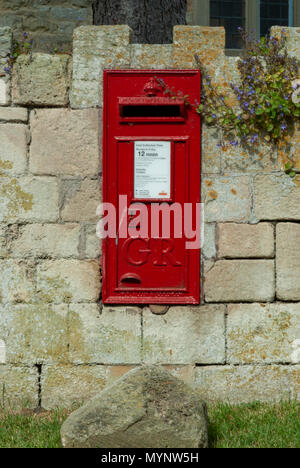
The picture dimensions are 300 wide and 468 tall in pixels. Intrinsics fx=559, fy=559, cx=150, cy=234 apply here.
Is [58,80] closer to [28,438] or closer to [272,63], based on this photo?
[272,63]

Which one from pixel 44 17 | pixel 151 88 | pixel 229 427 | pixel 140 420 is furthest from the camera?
pixel 44 17

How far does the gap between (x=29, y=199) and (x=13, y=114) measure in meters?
0.59

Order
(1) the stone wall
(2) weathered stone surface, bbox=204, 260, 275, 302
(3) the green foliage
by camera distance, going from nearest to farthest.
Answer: (3) the green foliage < (2) weathered stone surface, bbox=204, 260, 275, 302 < (1) the stone wall

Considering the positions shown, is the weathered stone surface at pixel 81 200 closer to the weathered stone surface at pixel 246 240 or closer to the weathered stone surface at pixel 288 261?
the weathered stone surface at pixel 246 240

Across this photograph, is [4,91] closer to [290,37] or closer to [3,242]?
[3,242]

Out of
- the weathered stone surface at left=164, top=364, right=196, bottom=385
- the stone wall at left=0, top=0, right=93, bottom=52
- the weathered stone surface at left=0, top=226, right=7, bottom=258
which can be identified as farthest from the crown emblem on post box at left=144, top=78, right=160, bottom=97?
the stone wall at left=0, top=0, right=93, bottom=52

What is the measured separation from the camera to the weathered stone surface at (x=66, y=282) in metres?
3.80

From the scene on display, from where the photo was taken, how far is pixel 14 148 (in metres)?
3.80

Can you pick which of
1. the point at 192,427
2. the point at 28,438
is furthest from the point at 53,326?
the point at 192,427

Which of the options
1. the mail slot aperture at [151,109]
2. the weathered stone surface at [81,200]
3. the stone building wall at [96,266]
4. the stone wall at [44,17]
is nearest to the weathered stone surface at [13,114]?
the stone building wall at [96,266]

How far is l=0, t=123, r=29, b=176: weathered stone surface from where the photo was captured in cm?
380

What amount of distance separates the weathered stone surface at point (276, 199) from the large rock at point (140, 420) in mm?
1358

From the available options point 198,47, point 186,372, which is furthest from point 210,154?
point 186,372

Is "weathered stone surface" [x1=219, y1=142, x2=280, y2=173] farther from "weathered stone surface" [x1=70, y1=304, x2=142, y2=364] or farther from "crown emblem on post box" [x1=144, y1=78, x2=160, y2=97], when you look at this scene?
"weathered stone surface" [x1=70, y1=304, x2=142, y2=364]
